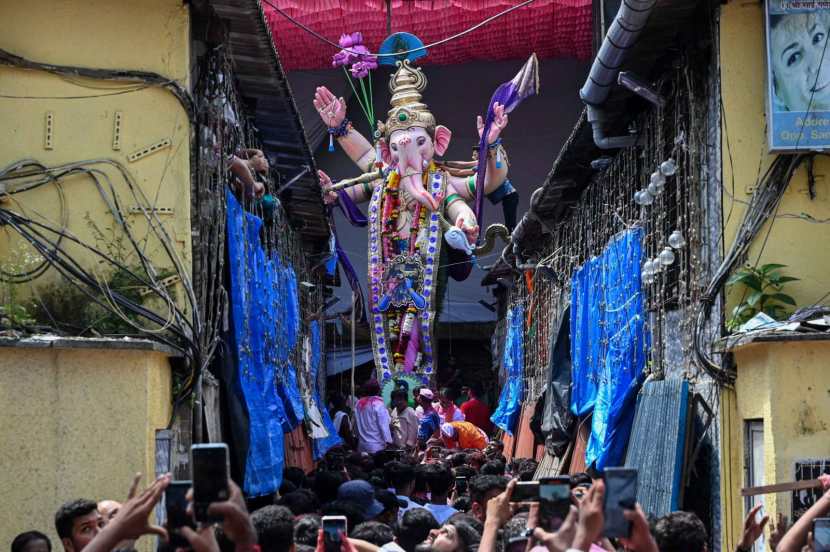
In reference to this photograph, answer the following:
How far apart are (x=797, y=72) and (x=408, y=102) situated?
12.2 metres

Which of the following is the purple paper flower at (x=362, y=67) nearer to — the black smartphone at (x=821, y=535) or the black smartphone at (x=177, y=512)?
the black smartphone at (x=821, y=535)

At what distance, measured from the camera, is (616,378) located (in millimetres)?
11180

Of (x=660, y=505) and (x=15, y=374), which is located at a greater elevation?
(x=15, y=374)

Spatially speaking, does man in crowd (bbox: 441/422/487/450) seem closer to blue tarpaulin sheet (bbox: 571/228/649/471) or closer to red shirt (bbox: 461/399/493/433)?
blue tarpaulin sheet (bbox: 571/228/649/471)

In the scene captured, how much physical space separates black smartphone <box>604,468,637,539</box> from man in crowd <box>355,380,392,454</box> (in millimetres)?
13234

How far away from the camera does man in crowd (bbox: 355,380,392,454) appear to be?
650 inches

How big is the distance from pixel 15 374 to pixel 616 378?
5728mm

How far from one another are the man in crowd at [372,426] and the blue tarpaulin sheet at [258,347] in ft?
12.7

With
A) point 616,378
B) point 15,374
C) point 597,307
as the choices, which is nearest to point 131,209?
point 15,374

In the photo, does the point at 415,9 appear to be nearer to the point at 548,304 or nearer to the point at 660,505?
the point at 548,304

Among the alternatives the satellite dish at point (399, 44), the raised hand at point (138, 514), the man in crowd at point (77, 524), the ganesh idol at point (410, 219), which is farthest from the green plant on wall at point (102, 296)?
the ganesh idol at point (410, 219)

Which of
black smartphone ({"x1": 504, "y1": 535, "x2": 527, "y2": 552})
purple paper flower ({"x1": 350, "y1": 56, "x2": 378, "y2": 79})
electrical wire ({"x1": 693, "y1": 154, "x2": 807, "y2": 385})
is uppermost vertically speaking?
purple paper flower ({"x1": 350, "y1": 56, "x2": 378, "y2": 79})

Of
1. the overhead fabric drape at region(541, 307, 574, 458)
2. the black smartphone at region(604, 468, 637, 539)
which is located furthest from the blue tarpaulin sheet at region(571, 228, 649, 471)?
the black smartphone at region(604, 468, 637, 539)

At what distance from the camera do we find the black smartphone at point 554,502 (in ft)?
11.9
